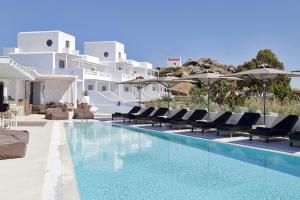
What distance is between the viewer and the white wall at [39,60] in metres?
38.3

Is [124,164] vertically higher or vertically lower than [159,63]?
lower

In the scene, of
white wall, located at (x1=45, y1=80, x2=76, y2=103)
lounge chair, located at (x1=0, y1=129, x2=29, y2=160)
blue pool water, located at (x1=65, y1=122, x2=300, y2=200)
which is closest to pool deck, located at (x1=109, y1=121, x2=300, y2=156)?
blue pool water, located at (x1=65, y1=122, x2=300, y2=200)

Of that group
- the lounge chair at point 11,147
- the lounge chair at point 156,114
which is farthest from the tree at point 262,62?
the lounge chair at point 11,147

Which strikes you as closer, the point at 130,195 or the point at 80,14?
the point at 130,195

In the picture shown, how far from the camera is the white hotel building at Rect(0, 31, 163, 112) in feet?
97.8

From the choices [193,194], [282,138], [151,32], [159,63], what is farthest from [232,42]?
[159,63]

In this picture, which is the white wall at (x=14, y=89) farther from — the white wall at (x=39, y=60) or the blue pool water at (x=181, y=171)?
the blue pool water at (x=181, y=171)

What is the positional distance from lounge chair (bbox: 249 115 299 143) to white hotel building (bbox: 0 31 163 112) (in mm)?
17543

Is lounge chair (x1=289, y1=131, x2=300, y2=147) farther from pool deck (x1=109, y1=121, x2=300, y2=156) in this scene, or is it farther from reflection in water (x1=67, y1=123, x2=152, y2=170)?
reflection in water (x1=67, y1=123, x2=152, y2=170)

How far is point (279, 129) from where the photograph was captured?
36.4 feet

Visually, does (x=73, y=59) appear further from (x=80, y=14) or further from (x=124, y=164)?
(x=124, y=164)

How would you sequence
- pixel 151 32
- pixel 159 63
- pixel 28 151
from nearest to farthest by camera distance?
pixel 28 151 < pixel 151 32 < pixel 159 63

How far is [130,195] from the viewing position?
20.1 ft

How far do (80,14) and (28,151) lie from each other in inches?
1083
